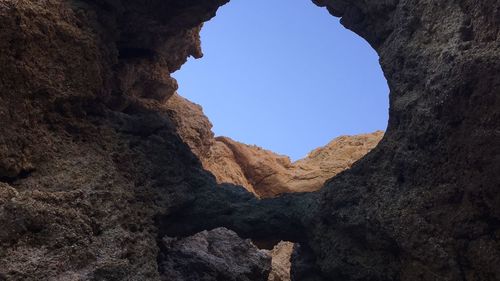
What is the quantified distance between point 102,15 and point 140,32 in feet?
4.67

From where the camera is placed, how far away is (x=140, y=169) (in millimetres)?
7879

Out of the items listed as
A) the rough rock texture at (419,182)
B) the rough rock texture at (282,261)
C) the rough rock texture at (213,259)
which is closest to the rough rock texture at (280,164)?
the rough rock texture at (282,261)

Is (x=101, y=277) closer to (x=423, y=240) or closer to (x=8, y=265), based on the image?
(x=8, y=265)

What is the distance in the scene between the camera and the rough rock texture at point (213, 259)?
921 centimetres

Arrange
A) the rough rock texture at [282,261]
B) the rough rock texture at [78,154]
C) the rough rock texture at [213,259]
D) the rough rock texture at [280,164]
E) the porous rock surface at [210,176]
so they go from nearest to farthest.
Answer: the rough rock texture at [78,154]
the porous rock surface at [210,176]
the rough rock texture at [213,259]
the rough rock texture at [282,261]
the rough rock texture at [280,164]

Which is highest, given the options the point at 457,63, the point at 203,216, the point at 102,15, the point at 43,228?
the point at 102,15

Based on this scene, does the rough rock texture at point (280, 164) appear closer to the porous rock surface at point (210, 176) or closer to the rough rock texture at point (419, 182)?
the porous rock surface at point (210, 176)

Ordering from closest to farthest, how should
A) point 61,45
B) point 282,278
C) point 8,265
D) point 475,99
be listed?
point 8,265 < point 475,99 < point 61,45 < point 282,278

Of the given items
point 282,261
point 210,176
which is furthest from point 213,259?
point 282,261

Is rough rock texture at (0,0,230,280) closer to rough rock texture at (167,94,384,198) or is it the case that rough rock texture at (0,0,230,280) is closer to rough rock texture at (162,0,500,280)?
rough rock texture at (162,0,500,280)

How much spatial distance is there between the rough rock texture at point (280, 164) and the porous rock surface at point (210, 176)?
8.31 metres

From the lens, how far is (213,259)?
9734mm

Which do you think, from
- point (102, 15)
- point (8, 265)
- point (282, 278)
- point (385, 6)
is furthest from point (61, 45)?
point (282, 278)

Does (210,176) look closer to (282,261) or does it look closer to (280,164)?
(282,261)
